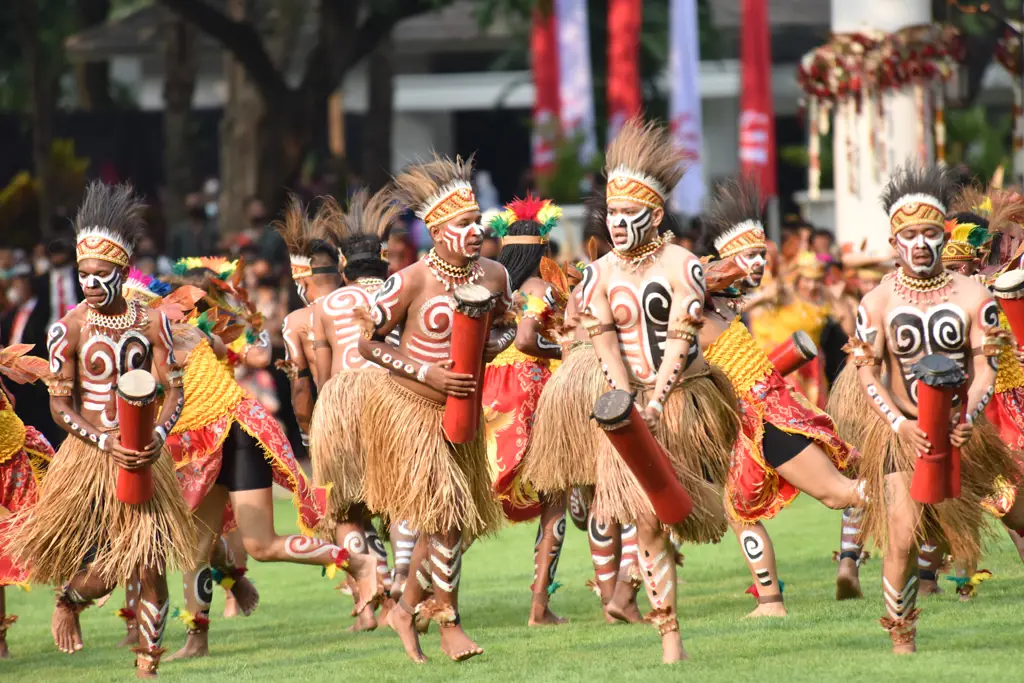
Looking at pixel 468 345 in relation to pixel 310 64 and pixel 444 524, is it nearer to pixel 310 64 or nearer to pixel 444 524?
pixel 444 524

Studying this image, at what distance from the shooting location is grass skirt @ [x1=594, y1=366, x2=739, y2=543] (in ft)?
21.5

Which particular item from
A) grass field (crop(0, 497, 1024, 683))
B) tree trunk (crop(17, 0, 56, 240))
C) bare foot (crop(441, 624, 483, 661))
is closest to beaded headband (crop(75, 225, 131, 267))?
grass field (crop(0, 497, 1024, 683))

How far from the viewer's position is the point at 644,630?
763cm

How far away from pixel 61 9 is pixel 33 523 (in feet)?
64.7

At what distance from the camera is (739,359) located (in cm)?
808

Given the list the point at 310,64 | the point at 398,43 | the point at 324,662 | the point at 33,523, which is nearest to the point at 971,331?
the point at 324,662

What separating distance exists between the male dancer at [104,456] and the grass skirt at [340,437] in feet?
3.32

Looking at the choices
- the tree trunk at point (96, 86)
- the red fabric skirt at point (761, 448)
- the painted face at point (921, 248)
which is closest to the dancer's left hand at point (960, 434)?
the painted face at point (921, 248)

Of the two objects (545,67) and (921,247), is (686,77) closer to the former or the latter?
(545,67)

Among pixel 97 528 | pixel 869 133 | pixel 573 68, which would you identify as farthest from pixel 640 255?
pixel 573 68

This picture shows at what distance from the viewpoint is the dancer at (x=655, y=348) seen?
21.6 feet

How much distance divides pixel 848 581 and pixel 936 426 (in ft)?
7.21

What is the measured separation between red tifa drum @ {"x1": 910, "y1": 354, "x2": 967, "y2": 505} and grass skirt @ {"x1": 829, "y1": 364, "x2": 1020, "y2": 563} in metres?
0.16

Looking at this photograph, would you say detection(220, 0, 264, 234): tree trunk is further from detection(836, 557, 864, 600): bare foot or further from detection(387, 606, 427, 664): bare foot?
detection(387, 606, 427, 664): bare foot
